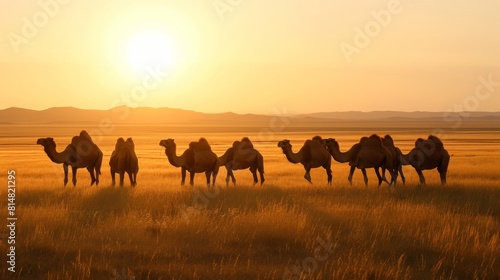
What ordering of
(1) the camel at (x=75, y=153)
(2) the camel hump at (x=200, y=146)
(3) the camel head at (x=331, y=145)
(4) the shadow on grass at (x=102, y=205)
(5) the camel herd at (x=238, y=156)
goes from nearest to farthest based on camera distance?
1. (4) the shadow on grass at (x=102, y=205)
2. (1) the camel at (x=75, y=153)
3. (5) the camel herd at (x=238, y=156)
4. (2) the camel hump at (x=200, y=146)
5. (3) the camel head at (x=331, y=145)

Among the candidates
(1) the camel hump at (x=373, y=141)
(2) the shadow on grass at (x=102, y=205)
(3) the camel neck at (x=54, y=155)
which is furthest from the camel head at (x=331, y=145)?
(3) the camel neck at (x=54, y=155)

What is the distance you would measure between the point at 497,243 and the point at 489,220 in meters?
2.57

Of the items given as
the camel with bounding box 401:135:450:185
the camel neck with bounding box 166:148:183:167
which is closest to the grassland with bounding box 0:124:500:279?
the camel neck with bounding box 166:148:183:167

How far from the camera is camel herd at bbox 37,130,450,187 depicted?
65.2ft

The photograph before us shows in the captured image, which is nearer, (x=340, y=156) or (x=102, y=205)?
(x=102, y=205)

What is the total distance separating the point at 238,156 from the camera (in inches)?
838

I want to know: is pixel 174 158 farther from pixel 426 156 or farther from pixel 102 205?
pixel 426 156

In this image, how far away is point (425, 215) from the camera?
13953mm

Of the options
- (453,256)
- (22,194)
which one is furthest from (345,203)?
(22,194)

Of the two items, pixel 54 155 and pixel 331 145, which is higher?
pixel 331 145

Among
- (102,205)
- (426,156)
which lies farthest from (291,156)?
(102,205)

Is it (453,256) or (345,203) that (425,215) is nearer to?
(345,203)

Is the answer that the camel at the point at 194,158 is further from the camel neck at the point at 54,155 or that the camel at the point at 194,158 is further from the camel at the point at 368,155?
the camel at the point at 368,155

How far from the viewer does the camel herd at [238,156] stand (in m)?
19.9
